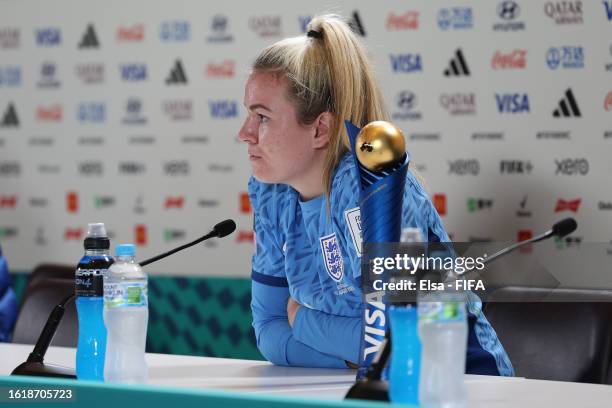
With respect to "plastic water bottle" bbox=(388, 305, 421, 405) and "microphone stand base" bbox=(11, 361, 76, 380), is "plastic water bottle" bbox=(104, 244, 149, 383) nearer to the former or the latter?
"microphone stand base" bbox=(11, 361, 76, 380)

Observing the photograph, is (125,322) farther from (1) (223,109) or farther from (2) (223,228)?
(1) (223,109)

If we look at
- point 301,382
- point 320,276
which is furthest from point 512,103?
point 301,382

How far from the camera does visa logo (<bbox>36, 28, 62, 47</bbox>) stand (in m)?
4.15

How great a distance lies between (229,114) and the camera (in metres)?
3.83

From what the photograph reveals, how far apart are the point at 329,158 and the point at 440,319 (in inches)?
32.3

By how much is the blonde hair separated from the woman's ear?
0.04ft

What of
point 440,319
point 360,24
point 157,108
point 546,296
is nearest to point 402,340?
point 440,319

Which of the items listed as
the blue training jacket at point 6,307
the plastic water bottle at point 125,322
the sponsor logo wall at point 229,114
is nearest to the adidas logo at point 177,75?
the sponsor logo wall at point 229,114

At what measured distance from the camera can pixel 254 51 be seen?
3.78 metres

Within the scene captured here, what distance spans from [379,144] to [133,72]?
A: 9.61 feet

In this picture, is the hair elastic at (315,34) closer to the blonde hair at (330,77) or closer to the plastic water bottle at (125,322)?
the blonde hair at (330,77)

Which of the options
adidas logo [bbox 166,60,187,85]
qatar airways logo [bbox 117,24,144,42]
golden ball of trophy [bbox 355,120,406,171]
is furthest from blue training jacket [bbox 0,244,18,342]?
golden ball of trophy [bbox 355,120,406,171]

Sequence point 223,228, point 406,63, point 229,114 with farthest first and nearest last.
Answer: point 229,114 → point 406,63 → point 223,228

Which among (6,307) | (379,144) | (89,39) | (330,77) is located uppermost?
(89,39)
